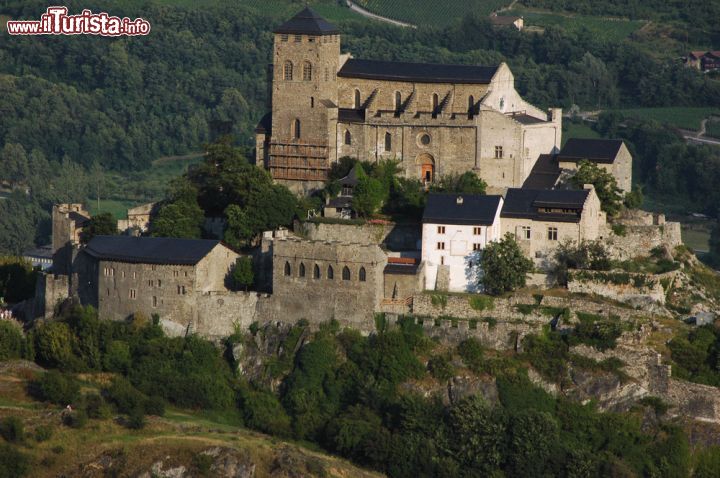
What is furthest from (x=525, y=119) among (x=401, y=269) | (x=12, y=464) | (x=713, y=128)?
(x=713, y=128)

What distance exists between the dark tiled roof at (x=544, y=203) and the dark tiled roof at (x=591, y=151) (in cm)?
466

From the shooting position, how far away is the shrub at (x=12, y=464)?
73188 millimetres

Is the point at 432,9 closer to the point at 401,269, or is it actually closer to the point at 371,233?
the point at 371,233

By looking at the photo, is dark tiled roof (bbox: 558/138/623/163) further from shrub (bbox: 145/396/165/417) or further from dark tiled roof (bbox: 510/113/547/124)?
shrub (bbox: 145/396/165/417)

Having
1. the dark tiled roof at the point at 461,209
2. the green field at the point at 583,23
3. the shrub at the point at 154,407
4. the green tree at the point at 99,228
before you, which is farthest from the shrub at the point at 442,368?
the green field at the point at 583,23

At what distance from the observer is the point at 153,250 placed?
83.4 m

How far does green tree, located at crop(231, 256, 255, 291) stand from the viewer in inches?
3281

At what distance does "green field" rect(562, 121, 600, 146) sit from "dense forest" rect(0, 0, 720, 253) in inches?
242

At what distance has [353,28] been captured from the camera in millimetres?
166000

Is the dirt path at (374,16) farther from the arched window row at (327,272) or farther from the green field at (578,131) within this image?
the arched window row at (327,272)

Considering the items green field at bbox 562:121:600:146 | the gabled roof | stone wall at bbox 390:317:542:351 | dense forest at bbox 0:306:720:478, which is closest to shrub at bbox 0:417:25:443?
dense forest at bbox 0:306:720:478

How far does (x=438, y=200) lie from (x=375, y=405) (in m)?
9.59

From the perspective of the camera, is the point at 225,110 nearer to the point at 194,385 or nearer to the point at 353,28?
the point at 353,28

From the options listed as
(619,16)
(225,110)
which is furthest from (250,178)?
(619,16)
